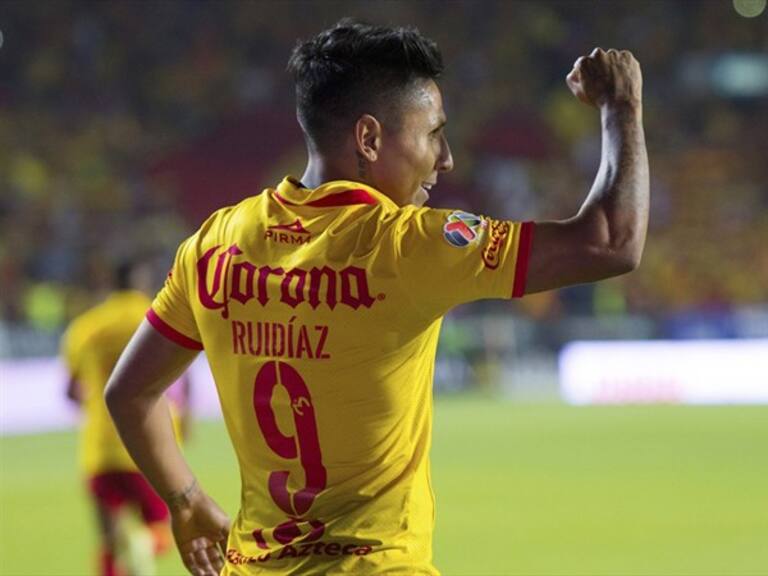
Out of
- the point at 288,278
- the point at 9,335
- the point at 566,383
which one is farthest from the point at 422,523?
the point at 566,383

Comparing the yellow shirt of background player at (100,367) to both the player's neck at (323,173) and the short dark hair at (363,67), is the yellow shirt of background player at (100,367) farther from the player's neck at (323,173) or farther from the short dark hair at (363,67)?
the short dark hair at (363,67)

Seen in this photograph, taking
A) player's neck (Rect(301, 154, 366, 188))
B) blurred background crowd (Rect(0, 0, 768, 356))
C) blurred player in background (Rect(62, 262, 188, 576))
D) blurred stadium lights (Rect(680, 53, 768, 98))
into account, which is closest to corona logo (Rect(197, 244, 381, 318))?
player's neck (Rect(301, 154, 366, 188))

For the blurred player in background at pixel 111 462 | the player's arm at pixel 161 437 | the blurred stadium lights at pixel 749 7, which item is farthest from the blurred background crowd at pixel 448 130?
the player's arm at pixel 161 437

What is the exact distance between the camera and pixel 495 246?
2.61 meters

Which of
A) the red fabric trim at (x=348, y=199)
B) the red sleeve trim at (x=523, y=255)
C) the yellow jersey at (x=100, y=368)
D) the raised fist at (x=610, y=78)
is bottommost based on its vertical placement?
the red sleeve trim at (x=523, y=255)

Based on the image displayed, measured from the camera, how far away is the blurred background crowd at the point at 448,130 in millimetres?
26641

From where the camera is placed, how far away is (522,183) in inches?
1224

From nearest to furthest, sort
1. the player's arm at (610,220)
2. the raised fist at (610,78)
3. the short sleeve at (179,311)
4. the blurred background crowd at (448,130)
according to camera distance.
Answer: the player's arm at (610,220), the raised fist at (610,78), the short sleeve at (179,311), the blurred background crowd at (448,130)

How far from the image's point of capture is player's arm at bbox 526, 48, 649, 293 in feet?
8.33

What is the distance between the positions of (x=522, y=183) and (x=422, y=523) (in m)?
28.6

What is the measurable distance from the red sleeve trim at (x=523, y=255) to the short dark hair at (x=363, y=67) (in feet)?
1.34

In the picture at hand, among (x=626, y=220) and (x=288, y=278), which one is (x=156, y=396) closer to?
(x=288, y=278)

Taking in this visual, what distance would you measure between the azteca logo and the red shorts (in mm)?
5883

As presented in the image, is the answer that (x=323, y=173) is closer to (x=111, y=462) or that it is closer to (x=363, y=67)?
(x=363, y=67)
